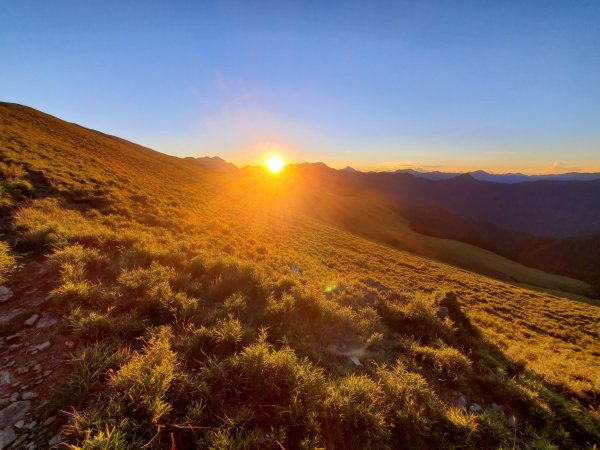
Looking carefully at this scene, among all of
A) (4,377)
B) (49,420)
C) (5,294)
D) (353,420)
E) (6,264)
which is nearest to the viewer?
(49,420)

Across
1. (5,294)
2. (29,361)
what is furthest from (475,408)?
(5,294)

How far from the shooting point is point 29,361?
3.91m

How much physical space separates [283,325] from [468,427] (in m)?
4.01

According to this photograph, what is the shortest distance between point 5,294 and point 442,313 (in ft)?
43.0

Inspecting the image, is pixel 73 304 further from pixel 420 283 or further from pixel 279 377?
pixel 420 283

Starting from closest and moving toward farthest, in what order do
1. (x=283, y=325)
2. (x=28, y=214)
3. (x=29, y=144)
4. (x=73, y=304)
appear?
1. (x=73, y=304)
2. (x=283, y=325)
3. (x=28, y=214)
4. (x=29, y=144)

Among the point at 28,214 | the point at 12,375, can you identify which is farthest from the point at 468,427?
the point at 28,214

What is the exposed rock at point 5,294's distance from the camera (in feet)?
17.2

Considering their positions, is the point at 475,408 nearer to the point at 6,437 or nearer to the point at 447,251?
the point at 6,437

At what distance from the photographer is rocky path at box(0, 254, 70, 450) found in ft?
9.77

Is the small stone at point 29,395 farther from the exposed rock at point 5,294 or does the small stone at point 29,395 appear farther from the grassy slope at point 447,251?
the grassy slope at point 447,251

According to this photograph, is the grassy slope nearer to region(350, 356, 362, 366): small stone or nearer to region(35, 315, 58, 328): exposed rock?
region(350, 356, 362, 366): small stone

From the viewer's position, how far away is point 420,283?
26.2 metres

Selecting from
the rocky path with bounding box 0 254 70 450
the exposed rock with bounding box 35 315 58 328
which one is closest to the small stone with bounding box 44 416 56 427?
the rocky path with bounding box 0 254 70 450
